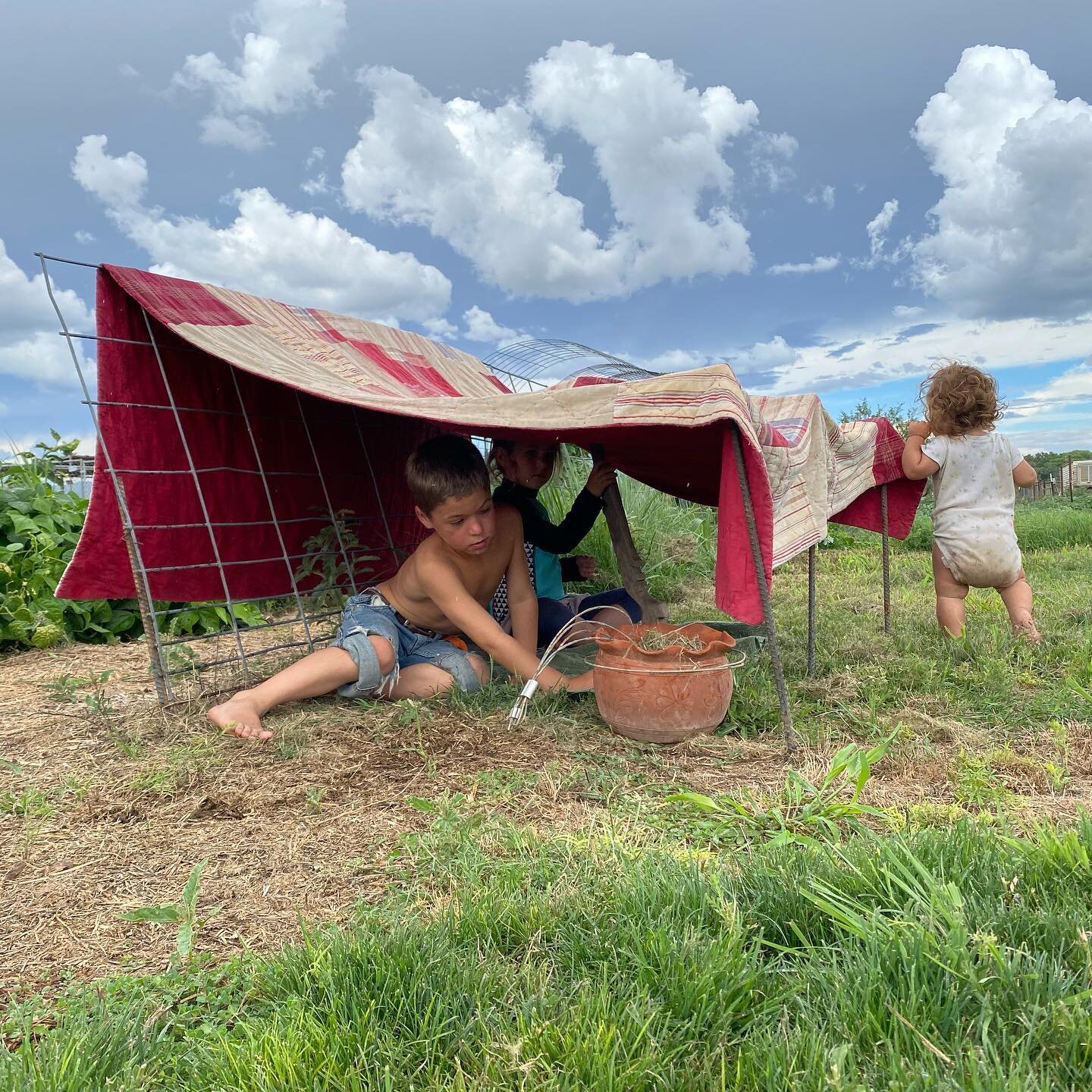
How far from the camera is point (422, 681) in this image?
3578 mm

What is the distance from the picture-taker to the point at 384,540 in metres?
4.91

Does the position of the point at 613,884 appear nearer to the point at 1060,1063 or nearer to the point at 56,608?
the point at 1060,1063

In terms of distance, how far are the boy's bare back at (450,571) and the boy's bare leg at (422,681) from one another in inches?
8.4

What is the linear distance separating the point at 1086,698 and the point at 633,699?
180 cm

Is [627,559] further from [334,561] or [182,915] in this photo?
[182,915]

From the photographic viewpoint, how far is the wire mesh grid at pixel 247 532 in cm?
368

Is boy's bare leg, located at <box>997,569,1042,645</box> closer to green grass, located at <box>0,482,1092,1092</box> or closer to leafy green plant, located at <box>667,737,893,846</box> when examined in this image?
green grass, located at <box>0,482,1092,1092</box>

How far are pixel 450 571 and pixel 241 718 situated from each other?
3.25ft

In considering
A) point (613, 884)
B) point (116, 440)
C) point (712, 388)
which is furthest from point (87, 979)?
point (116, 440)

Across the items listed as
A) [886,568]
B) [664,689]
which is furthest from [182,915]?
[886,568]

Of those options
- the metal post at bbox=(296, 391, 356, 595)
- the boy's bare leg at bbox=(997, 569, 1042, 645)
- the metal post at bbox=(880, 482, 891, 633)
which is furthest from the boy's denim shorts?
the boy's bare leg at bbox=(997, 569, 1042, 645)

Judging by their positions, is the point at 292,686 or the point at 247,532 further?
the point at 247,532

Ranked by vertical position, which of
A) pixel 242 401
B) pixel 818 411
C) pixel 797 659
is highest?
pixel 242 401

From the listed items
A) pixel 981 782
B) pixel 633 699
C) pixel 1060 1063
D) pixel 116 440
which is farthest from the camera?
pixel 116 440
